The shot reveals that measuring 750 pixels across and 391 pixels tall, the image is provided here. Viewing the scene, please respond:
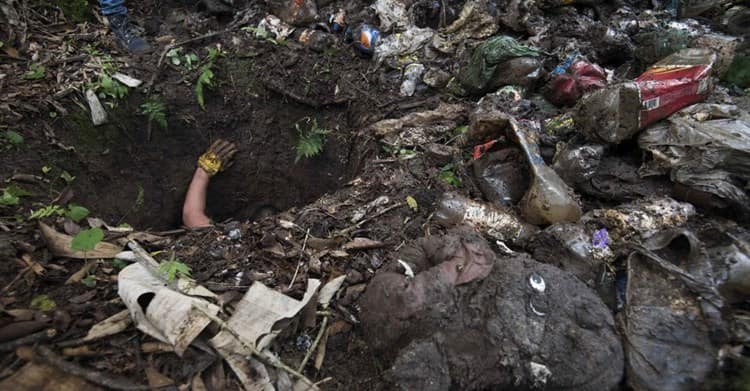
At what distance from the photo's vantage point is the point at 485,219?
83.7 inches

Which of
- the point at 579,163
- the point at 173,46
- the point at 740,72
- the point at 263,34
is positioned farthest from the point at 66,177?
the point at 740,72

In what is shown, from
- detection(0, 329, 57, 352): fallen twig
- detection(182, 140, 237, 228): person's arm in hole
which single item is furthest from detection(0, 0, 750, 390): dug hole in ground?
detection(182, 140, 237, 228): person's arm in hole

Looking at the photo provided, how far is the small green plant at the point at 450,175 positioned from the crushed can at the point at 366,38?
159 centimetres

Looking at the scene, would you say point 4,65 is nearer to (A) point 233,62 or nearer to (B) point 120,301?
(A) point 233,62

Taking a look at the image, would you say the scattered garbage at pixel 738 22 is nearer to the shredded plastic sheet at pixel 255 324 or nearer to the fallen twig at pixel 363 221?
the fallen twig at pixel 363 221

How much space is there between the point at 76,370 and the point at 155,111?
2.29 meters

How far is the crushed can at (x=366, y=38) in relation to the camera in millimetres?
3504

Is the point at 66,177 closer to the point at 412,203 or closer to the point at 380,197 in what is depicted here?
the point at 380,197

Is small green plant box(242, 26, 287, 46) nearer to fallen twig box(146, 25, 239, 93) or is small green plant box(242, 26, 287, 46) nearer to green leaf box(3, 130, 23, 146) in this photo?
fallen twig box(146, 25, 239, 93)

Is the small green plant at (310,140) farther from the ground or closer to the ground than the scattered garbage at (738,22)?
closer to the ground

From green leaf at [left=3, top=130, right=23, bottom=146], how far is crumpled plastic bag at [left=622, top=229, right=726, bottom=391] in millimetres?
3610

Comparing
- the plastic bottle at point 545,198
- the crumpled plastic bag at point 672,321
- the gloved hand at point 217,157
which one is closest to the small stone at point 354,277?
the plastic bottle at point 545,198

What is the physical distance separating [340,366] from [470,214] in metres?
1.07

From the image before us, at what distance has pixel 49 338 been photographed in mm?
1491
